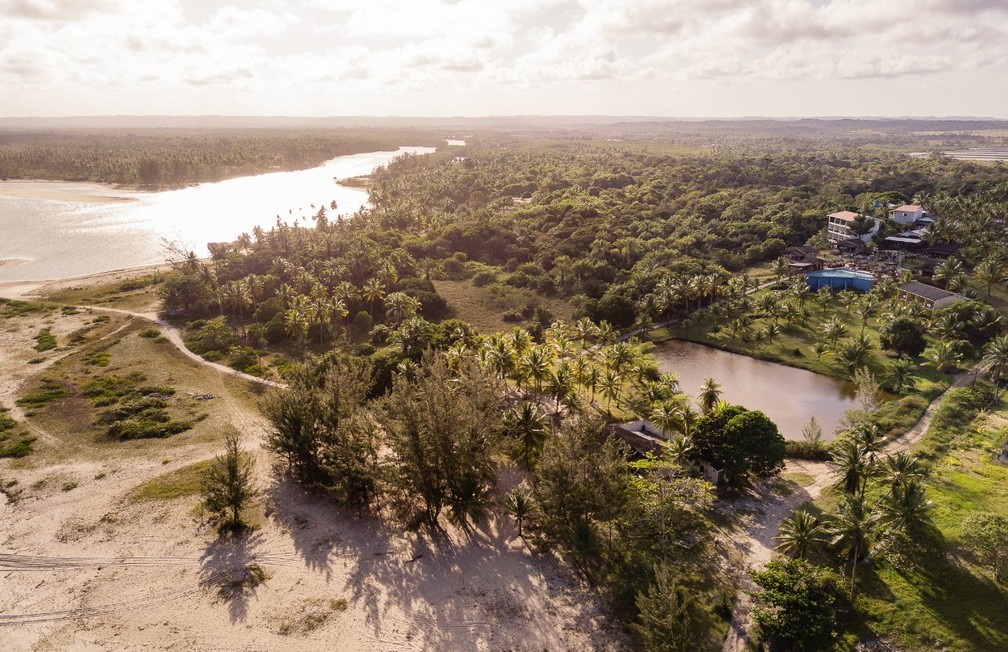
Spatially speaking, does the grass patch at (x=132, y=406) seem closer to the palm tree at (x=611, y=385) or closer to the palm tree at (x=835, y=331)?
the palm tree at (x=611, y=385)

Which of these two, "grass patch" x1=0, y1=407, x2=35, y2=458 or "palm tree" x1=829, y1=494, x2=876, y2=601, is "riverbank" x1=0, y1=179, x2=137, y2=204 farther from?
"palm tree" x1=829, y1=494, x2=876, y2=601

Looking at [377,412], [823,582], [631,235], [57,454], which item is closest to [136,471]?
[57,454]

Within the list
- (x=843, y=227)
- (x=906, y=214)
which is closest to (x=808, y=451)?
(x=843, y=227)

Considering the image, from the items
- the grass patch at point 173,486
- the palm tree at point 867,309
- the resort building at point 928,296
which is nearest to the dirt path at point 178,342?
the grass patch at point 173,486

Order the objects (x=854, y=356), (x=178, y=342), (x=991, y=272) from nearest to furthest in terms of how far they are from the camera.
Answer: (x=854, y=356), (x=178, y=342), (x=991, y=272)

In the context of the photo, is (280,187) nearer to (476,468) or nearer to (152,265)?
(152,265)

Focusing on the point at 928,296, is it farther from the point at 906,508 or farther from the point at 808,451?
the point at 906,508
